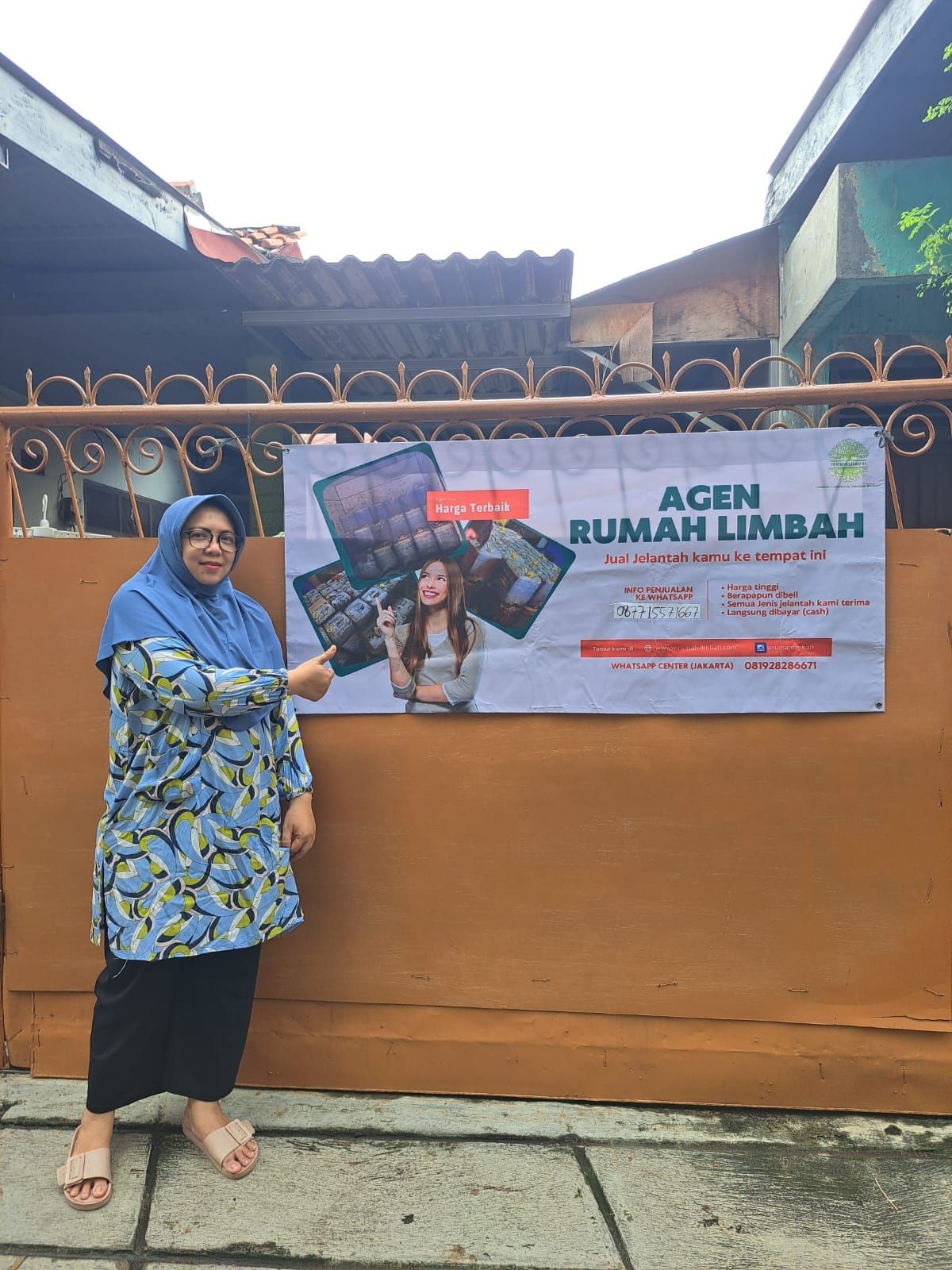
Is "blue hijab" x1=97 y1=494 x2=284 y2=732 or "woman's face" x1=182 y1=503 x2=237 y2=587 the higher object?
"woman's face" x1=182 y1=503 x2=237 y2=587

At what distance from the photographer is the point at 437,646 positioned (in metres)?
2.35

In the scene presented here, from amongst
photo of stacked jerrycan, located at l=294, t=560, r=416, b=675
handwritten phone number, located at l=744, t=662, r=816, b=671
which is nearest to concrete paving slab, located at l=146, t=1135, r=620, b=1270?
photo of stacked jerrycan, located at l=294, t=560, r=416, b=675

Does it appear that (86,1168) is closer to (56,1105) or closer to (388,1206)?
(56,1105)

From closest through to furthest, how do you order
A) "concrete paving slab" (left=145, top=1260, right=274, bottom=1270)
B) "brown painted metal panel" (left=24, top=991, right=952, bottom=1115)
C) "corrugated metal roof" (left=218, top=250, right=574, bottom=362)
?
1. "concrete paving slab" (left=145, top=1260, right=274, bottom=1270)
2. "brown painted metal panel" (left=24, top=991, right=952, bottom=1115)
3. "corrugated metal roof" (left=218, top=250, right=574, bottom=362)

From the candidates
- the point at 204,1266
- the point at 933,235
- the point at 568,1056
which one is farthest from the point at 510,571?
the point at 933,235

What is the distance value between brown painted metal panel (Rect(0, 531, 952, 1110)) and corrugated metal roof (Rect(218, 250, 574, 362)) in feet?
7.61

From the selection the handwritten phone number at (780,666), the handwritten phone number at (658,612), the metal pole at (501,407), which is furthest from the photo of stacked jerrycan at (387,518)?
the handwritten phone number at (780,666)

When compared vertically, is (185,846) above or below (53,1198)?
above

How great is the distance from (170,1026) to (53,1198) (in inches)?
17.8

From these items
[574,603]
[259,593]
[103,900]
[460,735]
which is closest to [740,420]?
[574,603]

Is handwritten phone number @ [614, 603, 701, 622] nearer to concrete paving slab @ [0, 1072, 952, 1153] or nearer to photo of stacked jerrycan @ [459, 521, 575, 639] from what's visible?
photo of stacked jerrycan @ [459, 521, 575, 639]

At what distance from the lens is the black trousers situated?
200 centimetres

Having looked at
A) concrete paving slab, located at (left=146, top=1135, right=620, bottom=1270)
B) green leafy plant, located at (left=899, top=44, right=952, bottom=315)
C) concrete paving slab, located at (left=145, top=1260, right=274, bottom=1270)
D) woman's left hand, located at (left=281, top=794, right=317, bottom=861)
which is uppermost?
green leafy plant, located at (left=899, top=44, right=952, bottom=315)

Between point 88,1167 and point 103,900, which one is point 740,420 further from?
point 88,1167
